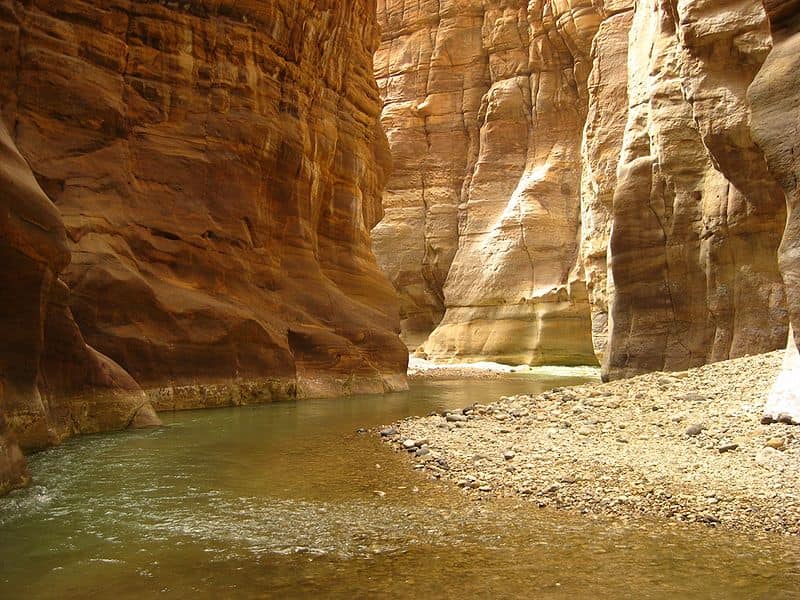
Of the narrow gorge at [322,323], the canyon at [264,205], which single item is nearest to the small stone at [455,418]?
the narrow gorge at [322,323]

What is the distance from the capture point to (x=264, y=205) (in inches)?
795

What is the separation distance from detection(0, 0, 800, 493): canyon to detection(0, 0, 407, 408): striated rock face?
56 millimetres

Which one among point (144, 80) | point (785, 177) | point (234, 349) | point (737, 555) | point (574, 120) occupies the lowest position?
point (737, 555)

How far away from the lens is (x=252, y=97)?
19.6 metres

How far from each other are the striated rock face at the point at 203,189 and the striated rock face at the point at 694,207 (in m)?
7.90

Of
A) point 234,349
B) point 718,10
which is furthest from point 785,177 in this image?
point 234,349

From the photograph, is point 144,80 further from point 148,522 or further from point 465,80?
point 465,80

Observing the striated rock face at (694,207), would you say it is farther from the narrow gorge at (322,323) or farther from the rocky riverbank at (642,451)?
the rocky riverbank at (642,451)

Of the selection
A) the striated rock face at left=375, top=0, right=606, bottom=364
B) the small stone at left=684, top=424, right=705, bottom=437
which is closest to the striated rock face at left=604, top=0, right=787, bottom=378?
the small stone at left=684, top=424, right=705, bottom=437

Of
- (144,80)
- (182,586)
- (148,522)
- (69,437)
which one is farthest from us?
(144,80)

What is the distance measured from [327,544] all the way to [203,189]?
47.0 ft

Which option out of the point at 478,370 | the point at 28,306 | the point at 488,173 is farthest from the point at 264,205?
the point at 488,173

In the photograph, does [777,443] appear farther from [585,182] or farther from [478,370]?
[585,182]

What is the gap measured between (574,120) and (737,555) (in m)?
39.9
